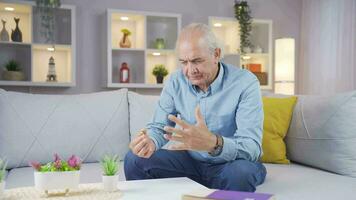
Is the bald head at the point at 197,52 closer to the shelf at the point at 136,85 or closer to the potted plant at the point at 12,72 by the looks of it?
the shelf at the point at 136,85

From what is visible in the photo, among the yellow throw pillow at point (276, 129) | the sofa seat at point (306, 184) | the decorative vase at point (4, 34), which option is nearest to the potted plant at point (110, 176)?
the sofa seat at point (306, 184)

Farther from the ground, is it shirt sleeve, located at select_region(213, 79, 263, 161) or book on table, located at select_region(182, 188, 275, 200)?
shirt sleeve, located at select_region(213, 79, 263, 161)

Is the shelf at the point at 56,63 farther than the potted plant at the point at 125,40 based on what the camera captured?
No

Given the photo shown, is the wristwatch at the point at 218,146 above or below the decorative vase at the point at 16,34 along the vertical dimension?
below

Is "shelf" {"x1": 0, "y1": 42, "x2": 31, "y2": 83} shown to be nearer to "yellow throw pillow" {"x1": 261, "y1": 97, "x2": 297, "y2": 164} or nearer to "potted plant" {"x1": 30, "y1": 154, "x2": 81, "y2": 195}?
"yellow throw pillow" {"x1": 261, "y1": 97, "x2": 297, "y2": 164}

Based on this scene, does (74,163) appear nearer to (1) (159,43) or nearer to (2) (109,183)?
(2) (109,183)

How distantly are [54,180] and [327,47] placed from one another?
3.74 m

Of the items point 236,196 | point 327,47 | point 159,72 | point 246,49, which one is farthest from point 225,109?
point 327,47

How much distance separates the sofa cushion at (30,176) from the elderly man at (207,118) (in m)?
0.20

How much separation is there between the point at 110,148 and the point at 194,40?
87 cm

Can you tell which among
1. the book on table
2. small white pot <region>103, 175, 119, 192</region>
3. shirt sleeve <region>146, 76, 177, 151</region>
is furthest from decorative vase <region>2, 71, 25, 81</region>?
the book on table

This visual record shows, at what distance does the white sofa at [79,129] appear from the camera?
1.94 metres

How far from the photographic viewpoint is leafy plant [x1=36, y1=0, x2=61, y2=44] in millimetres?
3531

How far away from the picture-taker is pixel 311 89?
4.45 metres
